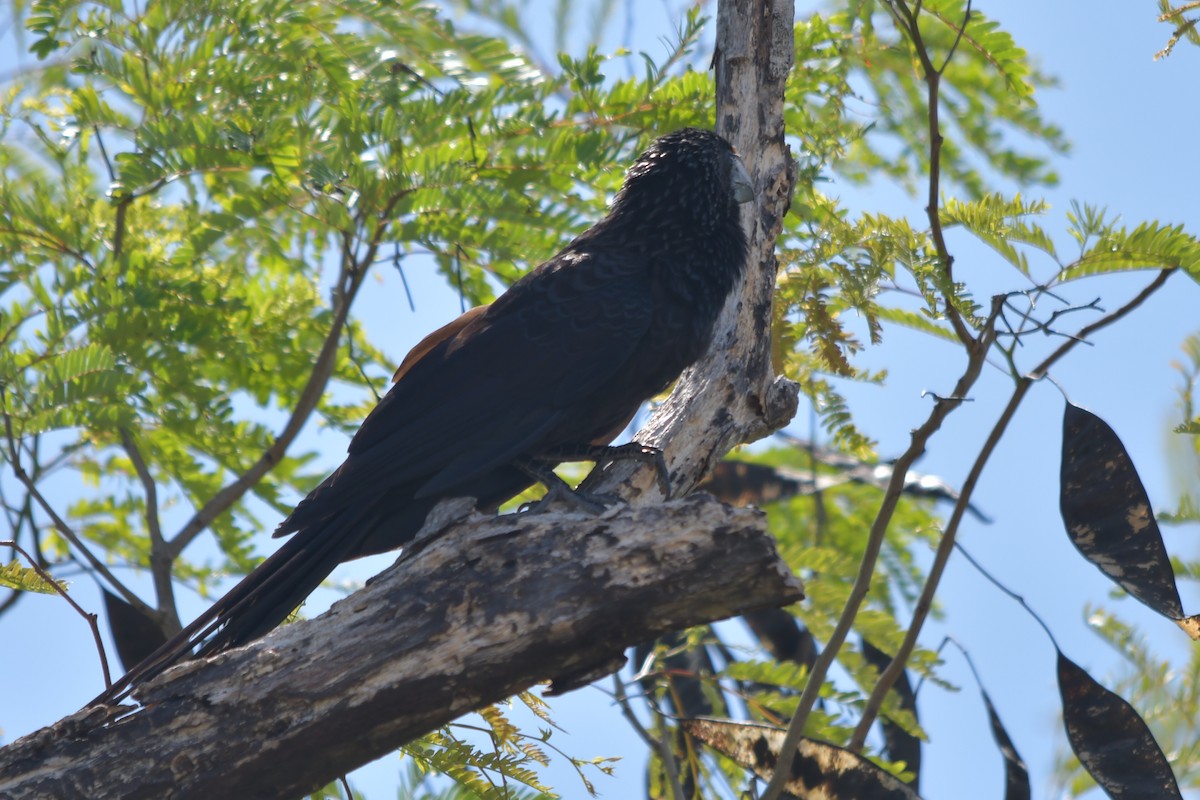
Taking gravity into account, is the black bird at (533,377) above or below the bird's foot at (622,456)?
above

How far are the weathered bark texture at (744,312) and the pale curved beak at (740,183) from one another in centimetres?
8

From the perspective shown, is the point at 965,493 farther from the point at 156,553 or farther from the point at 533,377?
the point at 156,553

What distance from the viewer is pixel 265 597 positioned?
Result: 299 centimetres

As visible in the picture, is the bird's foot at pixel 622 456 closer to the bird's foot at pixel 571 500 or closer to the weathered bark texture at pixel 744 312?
the weathered bark texture at pixel 744 312

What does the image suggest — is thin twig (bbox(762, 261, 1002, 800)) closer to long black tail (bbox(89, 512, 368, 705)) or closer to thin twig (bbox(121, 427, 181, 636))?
long black tail (bbox(89, 512, 368, 705))

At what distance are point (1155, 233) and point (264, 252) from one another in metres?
3.53

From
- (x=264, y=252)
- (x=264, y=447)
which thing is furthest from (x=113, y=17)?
(x=264, y=447)

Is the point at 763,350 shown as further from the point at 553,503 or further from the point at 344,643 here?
the point at 344,643

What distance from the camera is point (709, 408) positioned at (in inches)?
135

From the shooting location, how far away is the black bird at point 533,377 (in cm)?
320

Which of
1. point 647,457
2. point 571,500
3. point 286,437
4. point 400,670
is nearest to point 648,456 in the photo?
point 647,457

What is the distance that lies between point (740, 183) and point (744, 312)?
0.43 m

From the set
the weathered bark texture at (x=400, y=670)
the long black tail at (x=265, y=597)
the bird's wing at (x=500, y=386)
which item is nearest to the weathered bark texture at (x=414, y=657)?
the weathered bark texture at (x=400, y=670)

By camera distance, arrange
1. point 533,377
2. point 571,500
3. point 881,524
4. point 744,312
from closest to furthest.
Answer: point 571,500 → point 881,524 → point 533,377 → point 744,312
